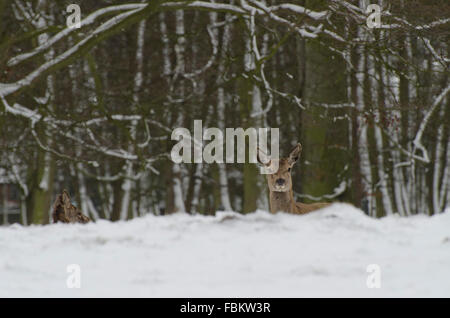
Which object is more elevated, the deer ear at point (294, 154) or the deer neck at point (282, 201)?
the deer ear at point (294, 154)

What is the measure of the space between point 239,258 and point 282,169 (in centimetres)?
427

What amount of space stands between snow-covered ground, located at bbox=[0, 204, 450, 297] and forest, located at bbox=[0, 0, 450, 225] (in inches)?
190

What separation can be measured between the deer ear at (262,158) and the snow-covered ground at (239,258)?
2.40m

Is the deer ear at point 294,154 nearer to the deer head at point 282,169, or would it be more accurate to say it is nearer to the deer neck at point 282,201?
the deer head at point 282,169

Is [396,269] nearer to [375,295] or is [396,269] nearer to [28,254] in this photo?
[375,295]

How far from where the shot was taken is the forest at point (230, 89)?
11477mm

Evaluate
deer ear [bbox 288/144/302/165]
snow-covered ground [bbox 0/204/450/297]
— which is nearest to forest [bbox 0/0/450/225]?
deer ear [bbox 288/144/302/165]

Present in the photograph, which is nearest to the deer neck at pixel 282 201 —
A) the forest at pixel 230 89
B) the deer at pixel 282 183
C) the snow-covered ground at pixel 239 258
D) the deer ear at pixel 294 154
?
the deer at pixel 282 183

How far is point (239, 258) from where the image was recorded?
5.20 m

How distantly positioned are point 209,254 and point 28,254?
1.57m

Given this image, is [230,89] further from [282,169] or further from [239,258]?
[239,258]

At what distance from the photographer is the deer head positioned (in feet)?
30.4

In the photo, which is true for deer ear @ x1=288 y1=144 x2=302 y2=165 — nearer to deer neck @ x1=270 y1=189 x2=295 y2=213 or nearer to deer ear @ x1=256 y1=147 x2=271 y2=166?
deer ear @ x1=256 y1=147 x2=271 y2=166

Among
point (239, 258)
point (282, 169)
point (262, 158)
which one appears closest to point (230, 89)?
point (282, 169)
